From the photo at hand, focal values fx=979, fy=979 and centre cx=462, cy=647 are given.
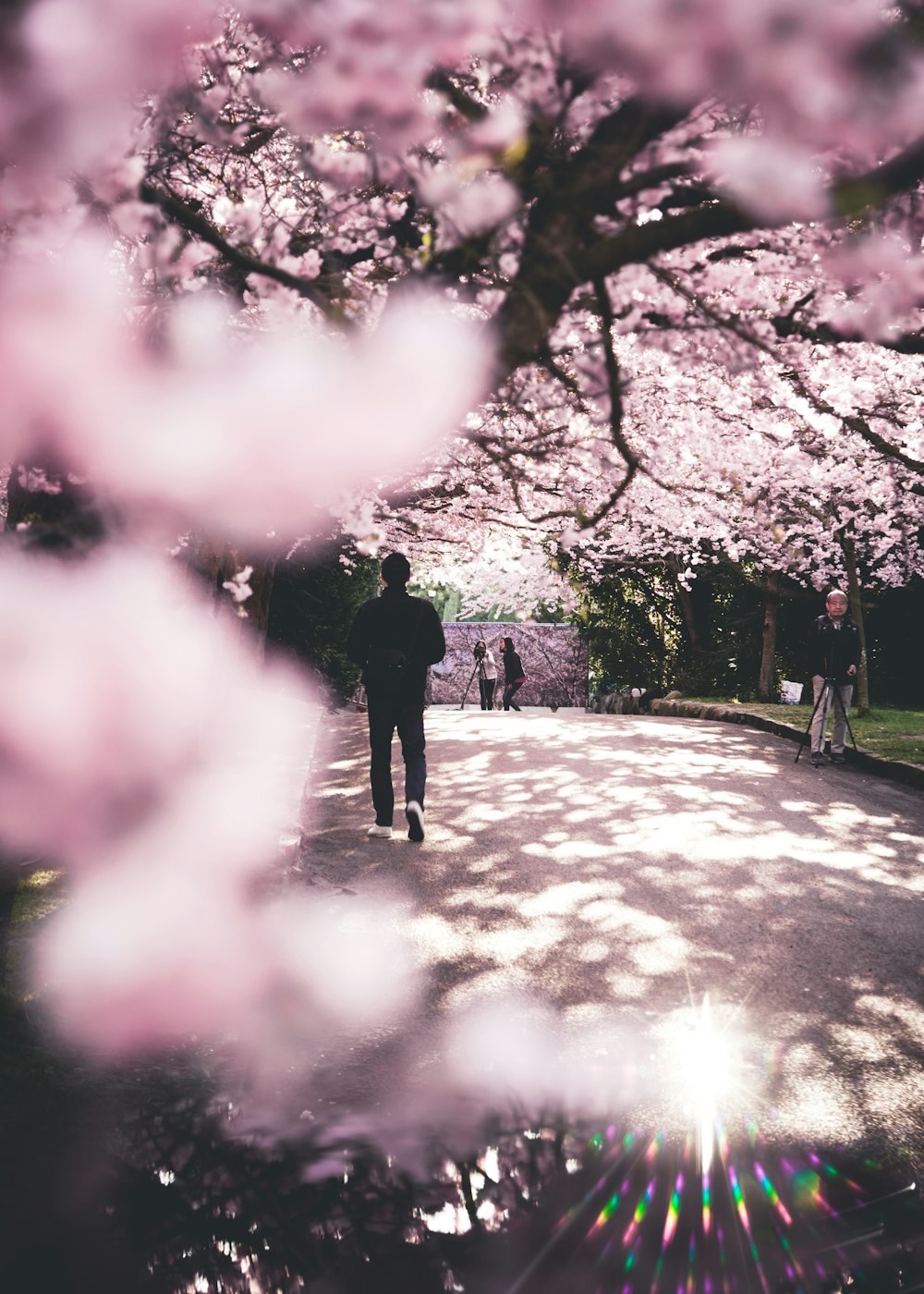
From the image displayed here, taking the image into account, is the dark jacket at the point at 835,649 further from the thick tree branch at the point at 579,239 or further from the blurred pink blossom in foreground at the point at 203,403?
the thick tree branch at the point at 579,239

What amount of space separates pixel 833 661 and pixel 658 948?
7.57 metres

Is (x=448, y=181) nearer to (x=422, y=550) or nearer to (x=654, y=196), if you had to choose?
(x=654, y=196)

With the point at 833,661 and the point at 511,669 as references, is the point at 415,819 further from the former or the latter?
the point at 511,669

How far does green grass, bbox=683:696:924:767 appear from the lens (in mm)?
12740

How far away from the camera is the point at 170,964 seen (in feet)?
16.5

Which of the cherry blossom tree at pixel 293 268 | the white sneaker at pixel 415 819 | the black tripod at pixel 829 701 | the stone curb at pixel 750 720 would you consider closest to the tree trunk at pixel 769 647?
the stone curb at pixel 750 720

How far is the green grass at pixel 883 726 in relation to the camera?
12.7 m

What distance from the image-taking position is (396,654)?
7625 mm

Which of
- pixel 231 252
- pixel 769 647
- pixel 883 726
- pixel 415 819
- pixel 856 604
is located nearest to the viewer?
pixel 231 252

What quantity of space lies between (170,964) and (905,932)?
4048 mm

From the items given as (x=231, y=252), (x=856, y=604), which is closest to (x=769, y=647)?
(x=856, y=604)

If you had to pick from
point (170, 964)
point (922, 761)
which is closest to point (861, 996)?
point (170, 964)

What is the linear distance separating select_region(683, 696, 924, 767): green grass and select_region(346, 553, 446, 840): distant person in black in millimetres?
6632

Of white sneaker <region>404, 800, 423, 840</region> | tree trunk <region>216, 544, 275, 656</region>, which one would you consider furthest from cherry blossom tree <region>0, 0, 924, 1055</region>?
tree trunk <region>216, 544, 275, 656</region>
